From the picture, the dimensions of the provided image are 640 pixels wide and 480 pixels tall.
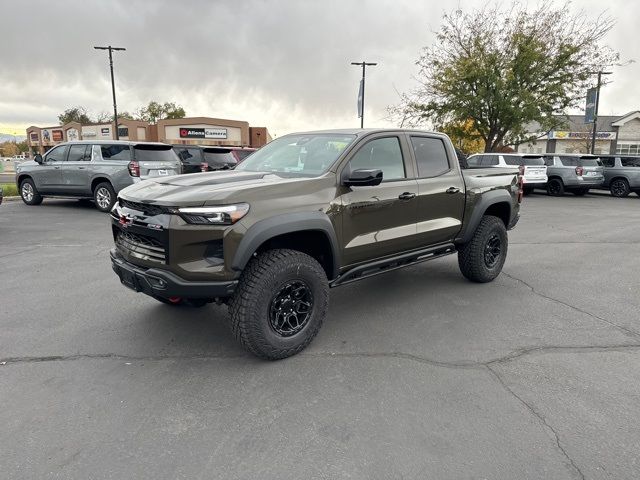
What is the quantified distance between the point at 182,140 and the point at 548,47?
34104mm

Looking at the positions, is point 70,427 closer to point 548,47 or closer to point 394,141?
point 394,141

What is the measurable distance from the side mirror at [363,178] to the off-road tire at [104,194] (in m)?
8.88

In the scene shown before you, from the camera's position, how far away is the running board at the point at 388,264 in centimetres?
391

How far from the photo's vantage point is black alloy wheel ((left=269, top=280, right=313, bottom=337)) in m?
3.39

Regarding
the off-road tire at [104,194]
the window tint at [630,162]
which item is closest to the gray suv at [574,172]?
the window tint at [630,162]

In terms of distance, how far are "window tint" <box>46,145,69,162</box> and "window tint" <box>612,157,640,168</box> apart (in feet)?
65.5

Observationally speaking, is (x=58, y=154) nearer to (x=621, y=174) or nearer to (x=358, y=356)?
(x=358, y=356)

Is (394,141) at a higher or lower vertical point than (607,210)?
higher

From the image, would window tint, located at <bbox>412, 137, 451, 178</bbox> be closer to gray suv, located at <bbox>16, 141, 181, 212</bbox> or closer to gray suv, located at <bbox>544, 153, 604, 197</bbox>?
gray suv, located at <bbox>16, 141, 181, 212</bbox>

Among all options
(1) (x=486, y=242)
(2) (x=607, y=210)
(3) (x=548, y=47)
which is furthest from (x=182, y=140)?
(1) (x=486, y=242)

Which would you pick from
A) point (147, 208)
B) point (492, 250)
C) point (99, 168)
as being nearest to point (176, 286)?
point (147, 208)

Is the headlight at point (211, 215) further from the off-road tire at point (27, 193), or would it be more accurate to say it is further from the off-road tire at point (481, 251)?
the off-road tire at point (27, 193)

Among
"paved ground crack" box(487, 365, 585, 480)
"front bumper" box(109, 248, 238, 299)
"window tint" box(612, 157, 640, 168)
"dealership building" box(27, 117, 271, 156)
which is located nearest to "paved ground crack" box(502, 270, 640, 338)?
"paved ground crack" box(487, 365, 585, 480)

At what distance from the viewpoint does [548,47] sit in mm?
22141
